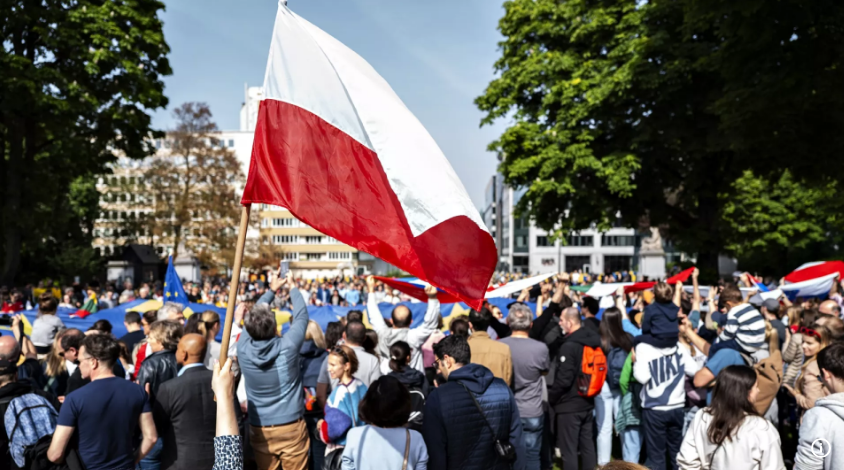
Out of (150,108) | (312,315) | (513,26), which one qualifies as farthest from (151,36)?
(312,315)

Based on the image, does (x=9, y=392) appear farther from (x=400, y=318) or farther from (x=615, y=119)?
(x=615, y=119)

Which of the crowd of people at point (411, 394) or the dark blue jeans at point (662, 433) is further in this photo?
the dark blue jeans at point (662, 433)

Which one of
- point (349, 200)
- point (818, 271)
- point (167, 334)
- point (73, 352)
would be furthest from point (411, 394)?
point (818, 271)

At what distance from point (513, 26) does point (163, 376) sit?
82.5 ft

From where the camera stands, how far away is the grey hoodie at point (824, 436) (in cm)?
384

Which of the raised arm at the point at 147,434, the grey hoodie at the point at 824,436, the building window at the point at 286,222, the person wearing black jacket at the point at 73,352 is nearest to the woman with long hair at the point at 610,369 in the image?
the grey hoodie at the point at 824,436

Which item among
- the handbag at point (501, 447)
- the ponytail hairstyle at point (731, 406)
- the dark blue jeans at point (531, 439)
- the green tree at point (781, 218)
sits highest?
the green tree at point (781, 218)

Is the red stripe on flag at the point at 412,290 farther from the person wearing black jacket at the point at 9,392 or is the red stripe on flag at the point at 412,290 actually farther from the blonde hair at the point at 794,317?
the person wearing black jacket at the point at 9,392

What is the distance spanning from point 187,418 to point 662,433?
4.46 m

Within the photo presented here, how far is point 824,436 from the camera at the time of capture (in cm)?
388

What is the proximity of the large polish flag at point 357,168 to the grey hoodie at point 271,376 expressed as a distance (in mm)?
1798

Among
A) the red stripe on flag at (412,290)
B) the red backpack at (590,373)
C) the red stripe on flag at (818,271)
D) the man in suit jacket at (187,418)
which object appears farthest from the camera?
the red stripe on flag at (818,271)

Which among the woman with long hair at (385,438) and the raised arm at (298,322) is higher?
the raised arm at (298,322)

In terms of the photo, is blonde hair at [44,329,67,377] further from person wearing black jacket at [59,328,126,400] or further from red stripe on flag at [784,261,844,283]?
red stripe on flag at [784,261,844,283]
